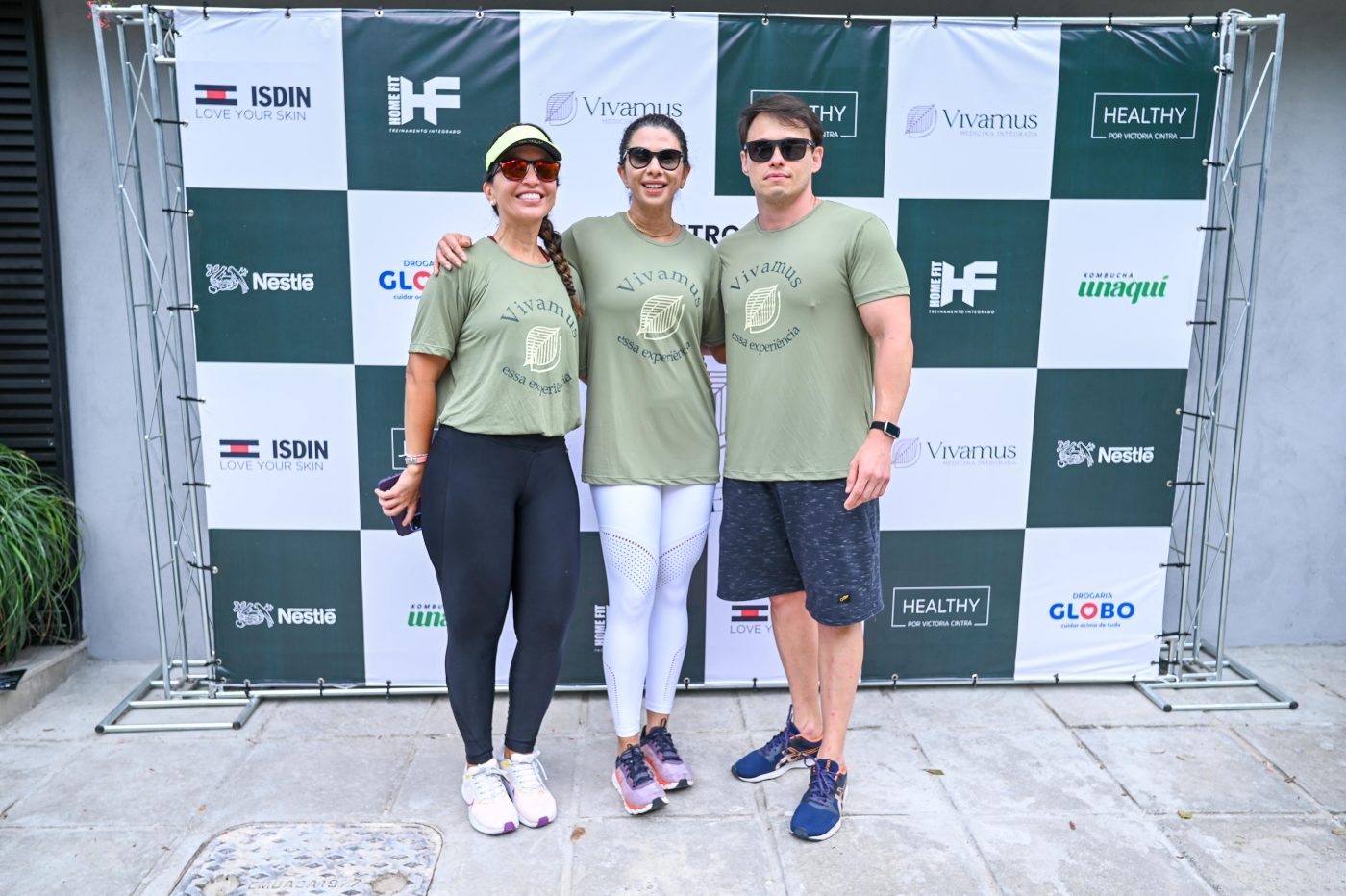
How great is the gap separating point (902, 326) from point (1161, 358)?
1.48m

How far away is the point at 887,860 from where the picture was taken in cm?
252

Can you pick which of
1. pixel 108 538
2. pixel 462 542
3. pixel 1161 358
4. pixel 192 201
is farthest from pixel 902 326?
pixel 108 538

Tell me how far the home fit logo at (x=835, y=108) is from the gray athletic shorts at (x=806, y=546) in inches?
52.0

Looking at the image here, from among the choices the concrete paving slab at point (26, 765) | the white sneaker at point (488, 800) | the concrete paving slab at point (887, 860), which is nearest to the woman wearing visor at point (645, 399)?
the white sneaker at point (488, 800)

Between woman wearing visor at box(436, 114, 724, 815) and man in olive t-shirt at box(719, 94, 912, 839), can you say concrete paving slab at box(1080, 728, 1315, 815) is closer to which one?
man in olive t-shirt at box(719, 94, 912, 839)

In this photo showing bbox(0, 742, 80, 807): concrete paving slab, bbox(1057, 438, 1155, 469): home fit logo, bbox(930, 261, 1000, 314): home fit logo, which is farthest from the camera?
bbox(1057, 438, 1155, 469): home fit logo

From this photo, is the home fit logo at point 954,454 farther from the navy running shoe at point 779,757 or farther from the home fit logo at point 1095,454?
the navy running shoe at point 779,757

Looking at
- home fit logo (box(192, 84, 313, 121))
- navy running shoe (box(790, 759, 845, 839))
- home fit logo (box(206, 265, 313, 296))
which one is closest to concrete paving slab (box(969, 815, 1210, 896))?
navy running shoe (box(790, 759, 845, 839))

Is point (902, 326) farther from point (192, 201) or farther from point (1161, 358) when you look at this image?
point (192, 201)

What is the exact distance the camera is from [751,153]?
2570mm

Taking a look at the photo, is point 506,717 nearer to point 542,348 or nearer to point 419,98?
point 542,348

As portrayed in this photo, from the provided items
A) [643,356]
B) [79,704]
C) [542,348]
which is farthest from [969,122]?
[79,704]

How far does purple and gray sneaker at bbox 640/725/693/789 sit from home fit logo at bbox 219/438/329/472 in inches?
57.6

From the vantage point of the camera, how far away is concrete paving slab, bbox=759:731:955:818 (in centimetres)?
276
